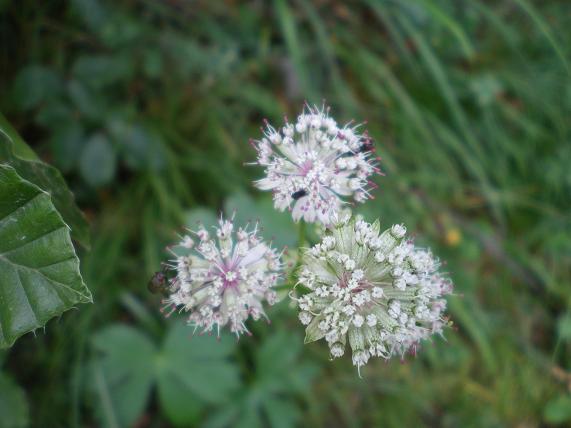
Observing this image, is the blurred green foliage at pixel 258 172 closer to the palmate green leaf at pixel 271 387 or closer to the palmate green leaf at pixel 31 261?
the palmate green leaf at pixel 271 387

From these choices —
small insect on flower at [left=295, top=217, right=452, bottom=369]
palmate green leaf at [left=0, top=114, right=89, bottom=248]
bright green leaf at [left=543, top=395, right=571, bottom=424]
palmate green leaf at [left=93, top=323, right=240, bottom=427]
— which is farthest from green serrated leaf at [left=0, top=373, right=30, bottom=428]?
bright green leaf at [left=543, top=395, right=571, bottom=424]

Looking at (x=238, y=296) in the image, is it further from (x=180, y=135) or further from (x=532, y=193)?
(x=532, y=193)

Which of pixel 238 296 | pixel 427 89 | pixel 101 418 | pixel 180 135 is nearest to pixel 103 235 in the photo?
pixel 180 135

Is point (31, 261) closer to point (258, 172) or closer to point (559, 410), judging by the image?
point (258, 172)

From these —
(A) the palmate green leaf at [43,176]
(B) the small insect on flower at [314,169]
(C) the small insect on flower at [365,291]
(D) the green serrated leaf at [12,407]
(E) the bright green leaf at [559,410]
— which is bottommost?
(E) the bright green leaf at [559,410]

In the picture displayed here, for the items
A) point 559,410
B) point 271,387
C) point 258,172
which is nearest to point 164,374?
point 271,387

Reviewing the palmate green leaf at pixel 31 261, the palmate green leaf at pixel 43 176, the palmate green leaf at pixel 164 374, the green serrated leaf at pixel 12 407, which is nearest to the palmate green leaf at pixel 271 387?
the palmate green leaf at pixel 164 374
